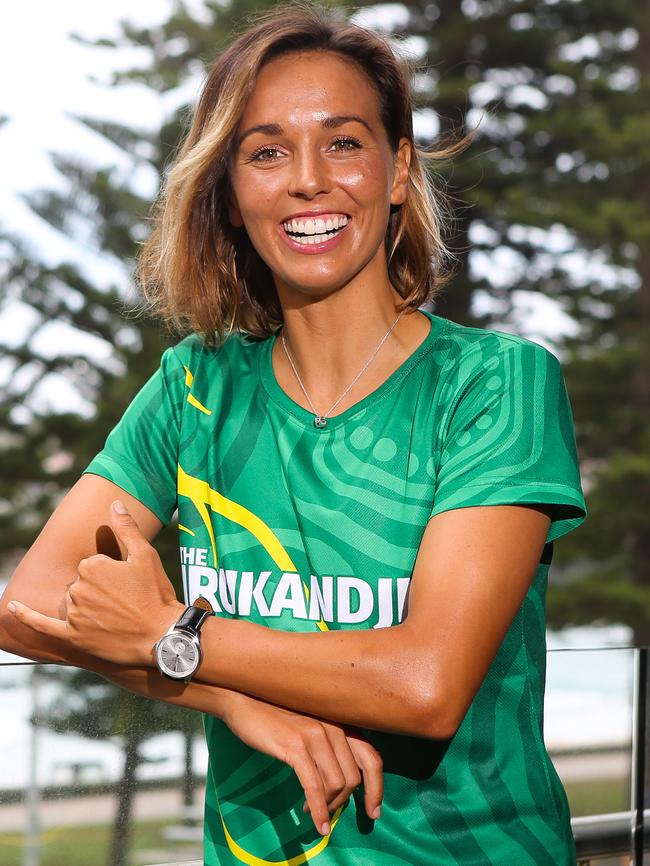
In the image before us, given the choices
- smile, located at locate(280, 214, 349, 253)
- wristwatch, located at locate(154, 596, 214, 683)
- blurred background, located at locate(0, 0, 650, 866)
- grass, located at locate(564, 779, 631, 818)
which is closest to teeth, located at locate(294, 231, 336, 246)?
smile, located at locate(280, 214, 349, 253)

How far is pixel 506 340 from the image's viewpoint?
4.36ft

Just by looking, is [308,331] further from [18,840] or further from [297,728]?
[18,840]

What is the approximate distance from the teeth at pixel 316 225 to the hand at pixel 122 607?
0.44 meters

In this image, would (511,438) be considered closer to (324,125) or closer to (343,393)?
(343,393)

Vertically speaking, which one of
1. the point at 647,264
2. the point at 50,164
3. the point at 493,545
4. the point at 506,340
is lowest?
the point at 493,545

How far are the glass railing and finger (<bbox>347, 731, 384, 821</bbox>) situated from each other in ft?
1.13

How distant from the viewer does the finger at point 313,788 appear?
115 centimetres

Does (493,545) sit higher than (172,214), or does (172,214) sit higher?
(172,214)

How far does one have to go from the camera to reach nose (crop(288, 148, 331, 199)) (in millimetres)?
1429

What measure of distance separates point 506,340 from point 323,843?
0.57 m

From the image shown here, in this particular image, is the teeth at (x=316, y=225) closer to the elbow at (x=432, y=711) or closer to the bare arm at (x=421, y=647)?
the bare arm at (x=421, y=647)

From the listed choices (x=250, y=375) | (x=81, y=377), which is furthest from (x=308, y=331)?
(x=81, y=377)

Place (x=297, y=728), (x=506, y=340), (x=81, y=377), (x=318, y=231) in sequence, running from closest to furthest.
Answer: (x=297, y=728)
(x=506, y=340)
(x=318, y=231)
(x=81, y=377)

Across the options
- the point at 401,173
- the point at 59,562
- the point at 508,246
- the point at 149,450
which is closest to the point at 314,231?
the point at 401,173
